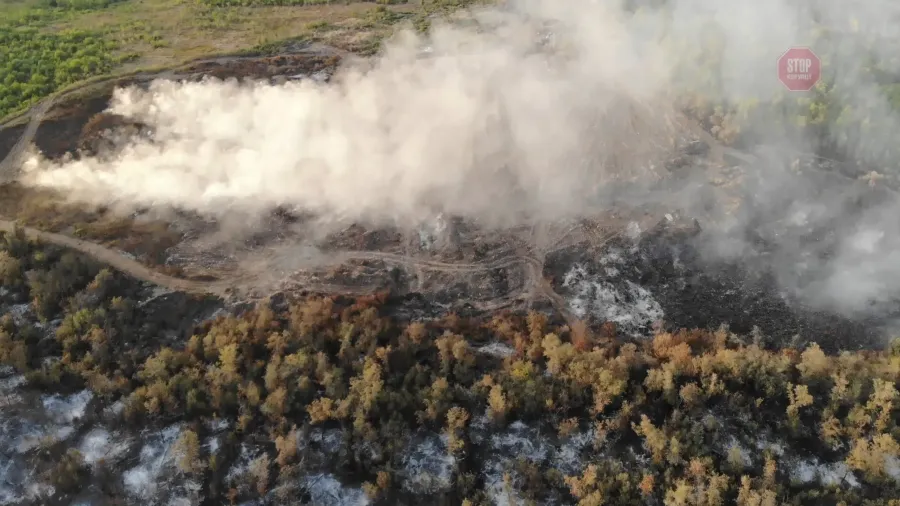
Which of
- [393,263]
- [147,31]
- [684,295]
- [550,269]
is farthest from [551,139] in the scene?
[147,31]

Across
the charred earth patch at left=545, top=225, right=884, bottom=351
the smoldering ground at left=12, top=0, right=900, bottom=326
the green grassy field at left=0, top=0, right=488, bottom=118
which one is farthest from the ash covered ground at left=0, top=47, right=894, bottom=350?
the green grassy field at left=0, top=0, right=488, bottom=118

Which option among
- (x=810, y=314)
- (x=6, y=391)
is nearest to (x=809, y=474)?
(x=810, y=314)

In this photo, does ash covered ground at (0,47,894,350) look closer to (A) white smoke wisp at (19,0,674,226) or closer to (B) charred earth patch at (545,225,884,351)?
(B) charred earth patch at (545,225,884,351)

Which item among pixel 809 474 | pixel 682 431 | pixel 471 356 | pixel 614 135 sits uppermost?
Result: pixel 614 135

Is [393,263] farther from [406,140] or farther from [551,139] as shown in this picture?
[551,139]

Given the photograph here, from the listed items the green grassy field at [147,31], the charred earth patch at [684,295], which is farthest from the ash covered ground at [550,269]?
the green grassy field at [147,31]

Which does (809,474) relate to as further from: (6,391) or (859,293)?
(6,391)
